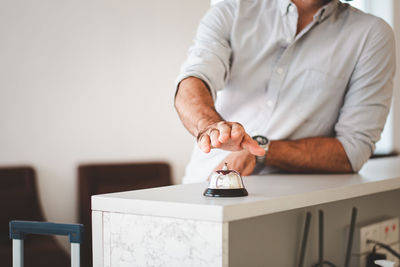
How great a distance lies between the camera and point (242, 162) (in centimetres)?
124

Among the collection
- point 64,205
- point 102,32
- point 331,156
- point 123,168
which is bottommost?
point 64,205

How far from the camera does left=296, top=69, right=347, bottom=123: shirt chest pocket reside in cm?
139

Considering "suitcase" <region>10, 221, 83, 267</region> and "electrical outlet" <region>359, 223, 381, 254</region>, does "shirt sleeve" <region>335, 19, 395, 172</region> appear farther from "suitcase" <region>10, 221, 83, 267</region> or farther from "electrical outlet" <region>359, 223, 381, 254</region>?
"suitcase" <region>10, 221, 83, 267</region>

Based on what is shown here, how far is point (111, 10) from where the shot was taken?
3375 millimetres

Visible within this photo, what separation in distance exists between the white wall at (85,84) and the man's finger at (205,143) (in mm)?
2408

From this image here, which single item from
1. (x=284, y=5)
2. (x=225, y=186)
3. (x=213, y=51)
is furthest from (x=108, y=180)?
(x=225, y=186)

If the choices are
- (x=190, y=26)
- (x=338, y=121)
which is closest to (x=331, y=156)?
(x=338, y=121)

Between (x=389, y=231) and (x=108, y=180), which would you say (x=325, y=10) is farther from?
(x=108, y=180)

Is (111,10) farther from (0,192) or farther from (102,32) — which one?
(0,192)

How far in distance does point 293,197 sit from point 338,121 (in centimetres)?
70

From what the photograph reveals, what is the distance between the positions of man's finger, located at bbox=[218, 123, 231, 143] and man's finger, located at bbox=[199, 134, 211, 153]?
0.09ft

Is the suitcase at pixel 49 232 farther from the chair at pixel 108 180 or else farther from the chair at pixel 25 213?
the chair at pixel 108 180

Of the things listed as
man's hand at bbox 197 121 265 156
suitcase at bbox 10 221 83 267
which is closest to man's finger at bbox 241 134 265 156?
man's hand at bbox 197 121 265 156

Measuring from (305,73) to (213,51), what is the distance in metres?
0.28
